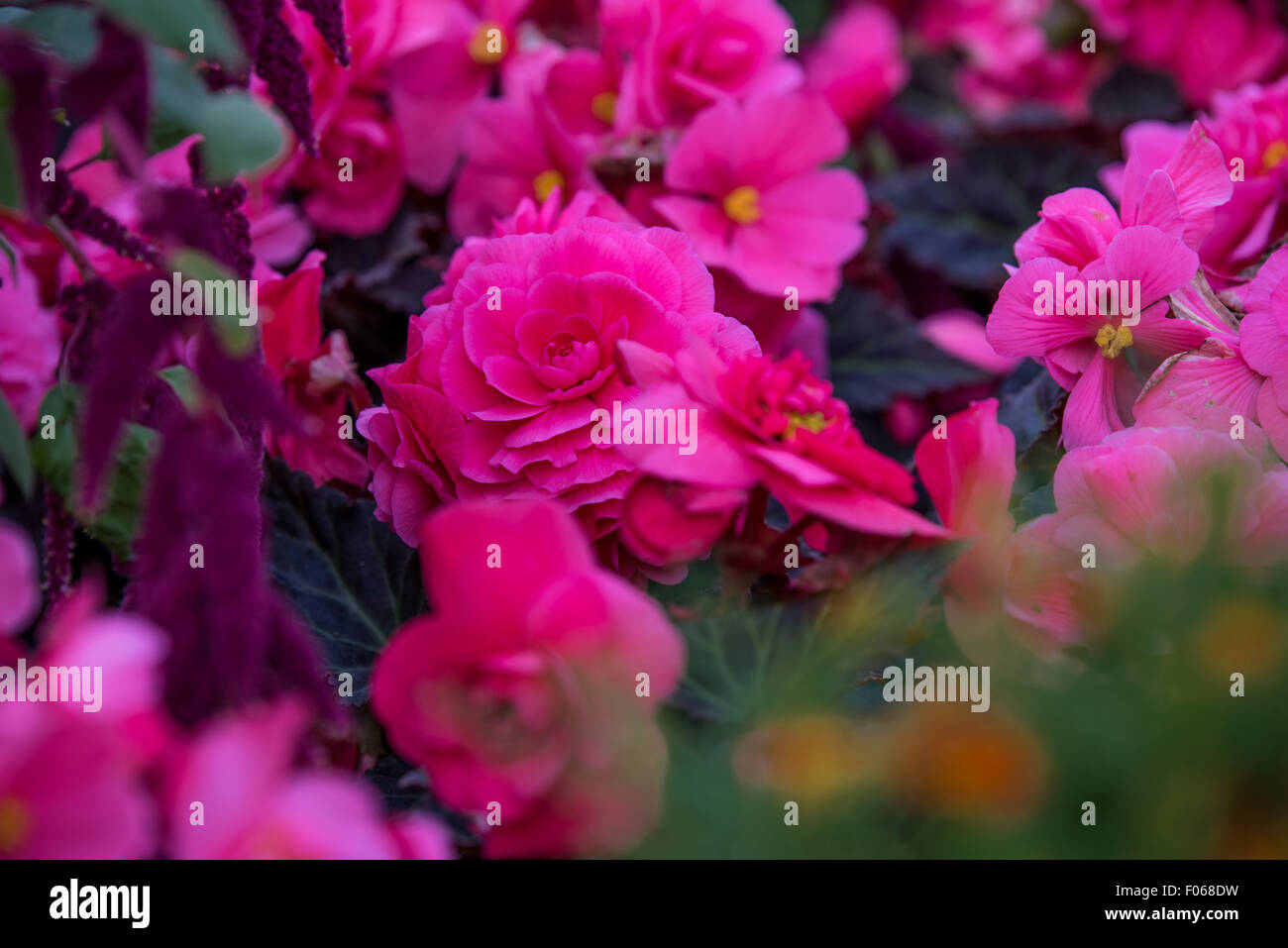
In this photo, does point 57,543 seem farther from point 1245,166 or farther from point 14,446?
point 1245,166

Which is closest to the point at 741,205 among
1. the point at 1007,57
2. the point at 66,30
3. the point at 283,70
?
the point at 283,70

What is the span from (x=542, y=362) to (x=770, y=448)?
13 cm

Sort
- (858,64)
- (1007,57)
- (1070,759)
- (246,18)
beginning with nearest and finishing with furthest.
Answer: (1070,759)
(246,18)
(858,64)
(1007,57)

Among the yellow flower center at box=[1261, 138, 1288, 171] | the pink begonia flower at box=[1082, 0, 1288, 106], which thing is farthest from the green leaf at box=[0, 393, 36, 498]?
the pink begonia flower at box=[1082, 0, 1288, 106]

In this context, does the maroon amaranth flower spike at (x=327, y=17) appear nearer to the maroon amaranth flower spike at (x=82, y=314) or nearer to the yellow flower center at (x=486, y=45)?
the maroon amaranth flower spike at (x=82, y=314)

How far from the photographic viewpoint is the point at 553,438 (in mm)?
535

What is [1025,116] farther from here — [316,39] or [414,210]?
[316,39]

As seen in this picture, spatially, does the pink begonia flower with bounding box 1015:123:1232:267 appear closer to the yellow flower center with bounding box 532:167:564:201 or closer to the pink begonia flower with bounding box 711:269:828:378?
the pink begonia flower with bounding box 711:269:828:378

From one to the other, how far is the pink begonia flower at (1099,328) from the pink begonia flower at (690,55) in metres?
0.29

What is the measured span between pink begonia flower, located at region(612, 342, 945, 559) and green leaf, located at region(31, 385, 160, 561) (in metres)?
0.21

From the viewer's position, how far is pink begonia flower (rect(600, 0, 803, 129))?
2.53 feet

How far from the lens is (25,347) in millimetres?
616
